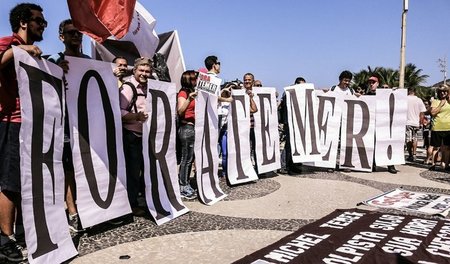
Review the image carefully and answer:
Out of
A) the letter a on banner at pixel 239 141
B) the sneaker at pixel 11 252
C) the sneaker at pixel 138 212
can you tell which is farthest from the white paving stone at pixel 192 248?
the letter a on banner at pixel 239 141

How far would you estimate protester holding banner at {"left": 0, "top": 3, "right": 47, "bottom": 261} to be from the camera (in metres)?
3.31

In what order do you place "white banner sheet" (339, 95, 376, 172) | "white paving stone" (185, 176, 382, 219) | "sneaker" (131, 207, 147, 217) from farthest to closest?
"white banner sheet" (339, 95, 376, 172), "white paving stone" (185, 176, 382, 219), "sneaker" (131, 207, 147, 217)

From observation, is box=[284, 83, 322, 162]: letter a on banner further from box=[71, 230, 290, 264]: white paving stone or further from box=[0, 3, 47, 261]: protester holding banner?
box=[0, 3, 47, 261]: protester holding banner

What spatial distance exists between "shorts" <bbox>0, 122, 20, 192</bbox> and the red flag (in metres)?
1.22

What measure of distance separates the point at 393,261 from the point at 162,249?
1.92 meters

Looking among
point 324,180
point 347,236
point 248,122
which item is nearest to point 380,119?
point 324,180

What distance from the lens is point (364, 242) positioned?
3.67 m

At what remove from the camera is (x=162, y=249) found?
368cm

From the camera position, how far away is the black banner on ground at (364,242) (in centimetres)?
330

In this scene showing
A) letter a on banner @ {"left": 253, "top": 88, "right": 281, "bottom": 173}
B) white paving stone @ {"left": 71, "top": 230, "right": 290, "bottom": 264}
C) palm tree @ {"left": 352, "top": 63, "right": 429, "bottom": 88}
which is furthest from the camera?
palm tree @ {"left": 352, "top": 63, "right": 429, "bottom": 88}

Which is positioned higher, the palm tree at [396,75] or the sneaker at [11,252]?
the palm tree at [396,75]

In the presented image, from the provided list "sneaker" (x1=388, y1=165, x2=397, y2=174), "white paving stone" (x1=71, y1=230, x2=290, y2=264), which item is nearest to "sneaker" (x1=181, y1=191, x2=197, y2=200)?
"white paving stone" (x1=71, y1=230, x2=290, y2=264)

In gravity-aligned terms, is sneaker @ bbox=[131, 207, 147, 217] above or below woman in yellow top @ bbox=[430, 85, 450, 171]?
below

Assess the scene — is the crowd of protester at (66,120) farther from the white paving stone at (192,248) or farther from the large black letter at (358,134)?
the white paving stone at (192,248)
